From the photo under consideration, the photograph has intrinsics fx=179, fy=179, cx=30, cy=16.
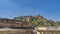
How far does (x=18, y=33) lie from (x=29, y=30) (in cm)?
142

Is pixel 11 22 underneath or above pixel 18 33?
above

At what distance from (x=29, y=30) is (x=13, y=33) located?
6.62ft

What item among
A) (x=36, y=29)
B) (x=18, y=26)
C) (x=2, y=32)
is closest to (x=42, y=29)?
(x=36, y=29)

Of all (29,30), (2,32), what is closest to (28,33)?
(29,30)

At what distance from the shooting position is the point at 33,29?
22.6 metres

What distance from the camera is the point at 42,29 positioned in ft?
76.8

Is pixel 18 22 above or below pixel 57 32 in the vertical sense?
above

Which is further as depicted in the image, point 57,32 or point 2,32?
point 57,32

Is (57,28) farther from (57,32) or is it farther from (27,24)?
(27,24)

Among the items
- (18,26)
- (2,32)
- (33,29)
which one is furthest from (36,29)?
(2,32)

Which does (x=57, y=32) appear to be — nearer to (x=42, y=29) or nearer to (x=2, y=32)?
(x=42, y=29)

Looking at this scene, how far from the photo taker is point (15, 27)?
2225 centimetres

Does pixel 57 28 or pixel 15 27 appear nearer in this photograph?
pixel 15 27

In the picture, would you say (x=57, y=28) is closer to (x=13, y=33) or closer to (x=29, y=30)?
(x=29, y=30)
